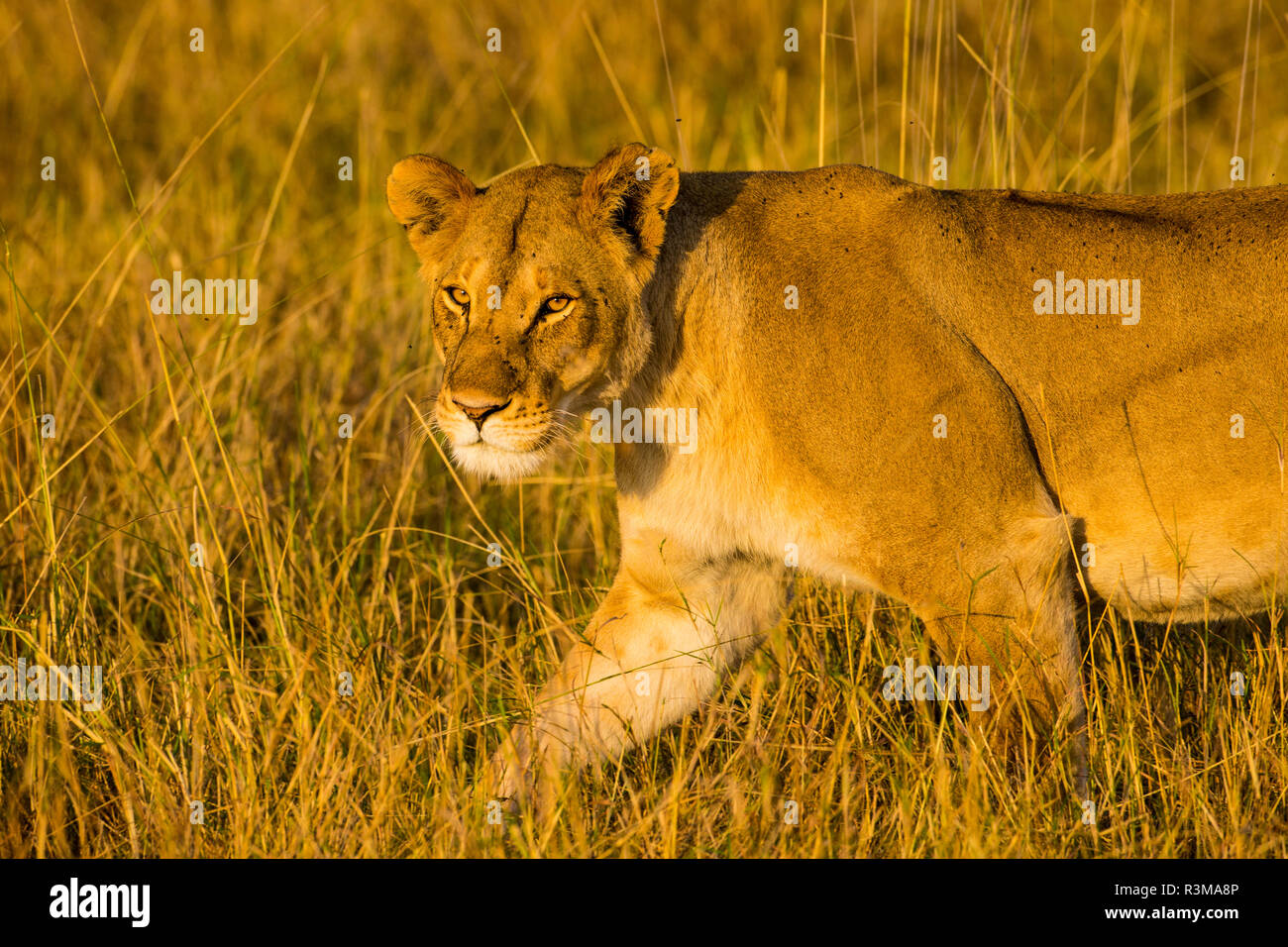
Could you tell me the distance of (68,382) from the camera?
5.98 metres

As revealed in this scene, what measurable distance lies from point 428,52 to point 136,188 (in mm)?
2582

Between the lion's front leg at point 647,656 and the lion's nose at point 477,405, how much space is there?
85cm

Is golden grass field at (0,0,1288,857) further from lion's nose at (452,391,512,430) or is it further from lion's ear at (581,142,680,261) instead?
lion's ear at (581,142,680,261)

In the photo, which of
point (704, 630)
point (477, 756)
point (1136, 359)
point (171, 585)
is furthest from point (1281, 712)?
point (171, 585)

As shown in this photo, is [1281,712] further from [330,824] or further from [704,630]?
[330,824]

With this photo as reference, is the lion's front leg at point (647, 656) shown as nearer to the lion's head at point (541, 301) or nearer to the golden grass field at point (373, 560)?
the golden grass field at point (373, 560)

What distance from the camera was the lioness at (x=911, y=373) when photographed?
3.99m

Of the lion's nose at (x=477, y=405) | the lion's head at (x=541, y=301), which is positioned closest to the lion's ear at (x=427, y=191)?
the lion's head at (x=541, y=301)

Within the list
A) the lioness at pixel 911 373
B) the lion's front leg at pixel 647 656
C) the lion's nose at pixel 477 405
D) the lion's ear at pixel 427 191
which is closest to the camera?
the lion's nose at pixel 477 405

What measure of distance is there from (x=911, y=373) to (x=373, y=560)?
8.27ft

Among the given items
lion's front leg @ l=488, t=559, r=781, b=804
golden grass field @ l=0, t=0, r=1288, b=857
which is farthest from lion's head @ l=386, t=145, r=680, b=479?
golden grass field @ l=0, t=0, r=1288, b=857

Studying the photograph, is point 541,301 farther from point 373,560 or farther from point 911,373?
point 373,560

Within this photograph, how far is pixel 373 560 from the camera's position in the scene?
581 centimetres

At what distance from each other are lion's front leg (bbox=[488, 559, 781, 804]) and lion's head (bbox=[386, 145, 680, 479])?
0.67 meters
